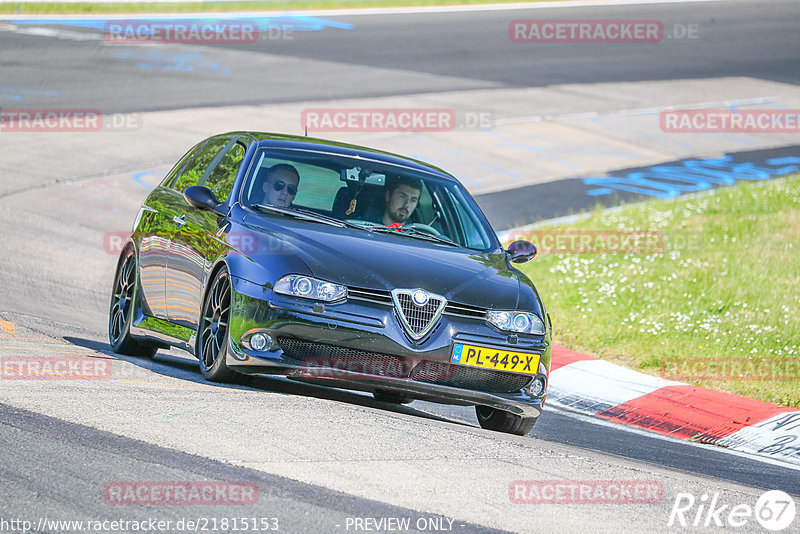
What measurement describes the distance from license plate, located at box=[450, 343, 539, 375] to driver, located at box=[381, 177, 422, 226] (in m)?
1.31

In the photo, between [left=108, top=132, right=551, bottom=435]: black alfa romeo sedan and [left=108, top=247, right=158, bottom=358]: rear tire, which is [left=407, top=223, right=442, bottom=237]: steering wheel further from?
[left=108, top=247, right=158, bottom=358]: rear tire

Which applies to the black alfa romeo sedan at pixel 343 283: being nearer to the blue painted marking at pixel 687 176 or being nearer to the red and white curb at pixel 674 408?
the red and white curb at pixel 674 408

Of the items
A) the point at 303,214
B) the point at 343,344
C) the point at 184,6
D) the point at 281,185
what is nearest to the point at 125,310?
the point at 281,185

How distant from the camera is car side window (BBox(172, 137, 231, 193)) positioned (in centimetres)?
939

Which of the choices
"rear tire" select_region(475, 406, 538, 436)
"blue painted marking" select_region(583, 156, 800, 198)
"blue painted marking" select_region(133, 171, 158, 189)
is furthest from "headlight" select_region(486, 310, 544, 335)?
"blue painted marking" select_region(583, 156, 800, 198)

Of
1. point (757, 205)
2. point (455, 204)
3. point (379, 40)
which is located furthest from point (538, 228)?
point (379, 40)

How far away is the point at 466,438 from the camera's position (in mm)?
6711

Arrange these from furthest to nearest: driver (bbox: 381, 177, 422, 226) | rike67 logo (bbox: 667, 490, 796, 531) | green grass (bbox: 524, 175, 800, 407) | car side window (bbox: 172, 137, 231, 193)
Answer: green grass (bbox: 524, 175, 800, 407)
car side window (bbox: 172, 137, 231, 193)
driver (bbox: 381, 177, 422, 226)
rike67 logo (bbox: 667, 490, 796, 531)

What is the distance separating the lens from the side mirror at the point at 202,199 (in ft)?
27.2

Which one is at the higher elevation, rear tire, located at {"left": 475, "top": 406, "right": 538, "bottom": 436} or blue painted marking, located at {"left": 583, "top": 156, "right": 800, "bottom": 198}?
blue painted marking, located at {"left": 583, "top": 156, "right": 800, "bottom": 198}

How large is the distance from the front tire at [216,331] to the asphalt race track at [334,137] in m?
0.13

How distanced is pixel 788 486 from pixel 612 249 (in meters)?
7.76

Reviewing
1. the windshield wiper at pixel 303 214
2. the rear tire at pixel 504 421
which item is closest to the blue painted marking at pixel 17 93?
the windshield wiper at pixel 303 214

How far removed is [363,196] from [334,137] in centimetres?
1256
